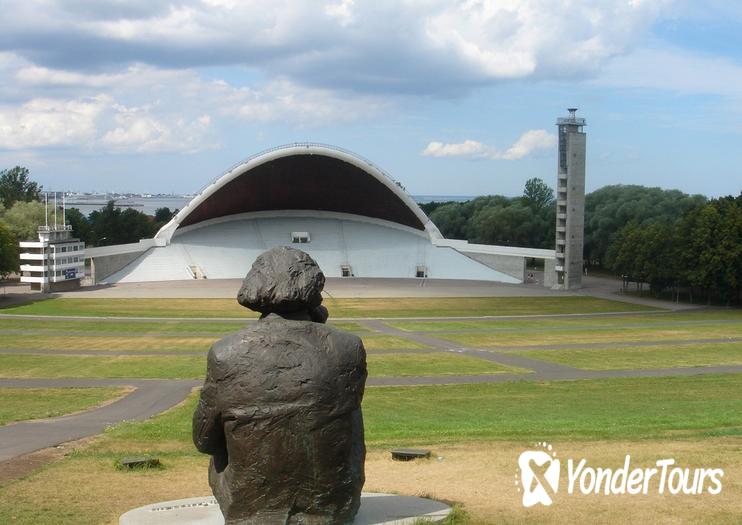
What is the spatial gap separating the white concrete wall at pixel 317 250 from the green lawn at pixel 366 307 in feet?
44.4

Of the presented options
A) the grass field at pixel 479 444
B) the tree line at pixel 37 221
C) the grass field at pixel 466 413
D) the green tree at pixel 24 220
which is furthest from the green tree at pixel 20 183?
the grass field at pixel 479 444

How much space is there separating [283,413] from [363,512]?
195cm

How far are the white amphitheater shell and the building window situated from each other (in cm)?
9

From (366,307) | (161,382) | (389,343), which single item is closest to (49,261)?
(366,307)

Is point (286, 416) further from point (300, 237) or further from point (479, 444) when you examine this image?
point (300, 237)

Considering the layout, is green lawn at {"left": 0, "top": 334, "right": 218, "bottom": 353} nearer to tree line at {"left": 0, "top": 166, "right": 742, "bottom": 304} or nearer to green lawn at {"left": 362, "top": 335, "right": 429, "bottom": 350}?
green lawn at {"left": 362, "top": 335, "right": 429, "bottom": 350}

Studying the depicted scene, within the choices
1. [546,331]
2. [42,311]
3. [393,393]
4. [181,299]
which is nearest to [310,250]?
[181,299]

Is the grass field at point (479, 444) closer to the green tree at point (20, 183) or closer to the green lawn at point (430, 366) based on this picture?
the green lawn at point (430, 366)

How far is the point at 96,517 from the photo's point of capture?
10258 millimetres

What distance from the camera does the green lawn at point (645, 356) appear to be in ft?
95.9

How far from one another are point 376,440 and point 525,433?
2.84 metres

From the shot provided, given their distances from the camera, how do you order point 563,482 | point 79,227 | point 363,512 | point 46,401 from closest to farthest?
point 363,512 < point 563,482 < point 46,401 < point 79,227

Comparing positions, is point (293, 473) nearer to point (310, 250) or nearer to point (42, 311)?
point (42, 311)

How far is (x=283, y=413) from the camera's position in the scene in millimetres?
7582
